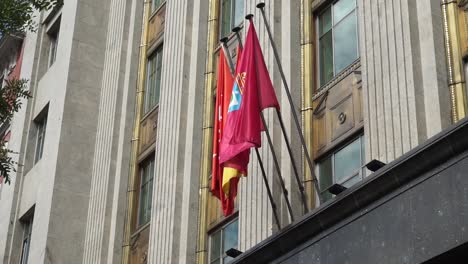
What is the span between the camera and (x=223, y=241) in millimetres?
20469

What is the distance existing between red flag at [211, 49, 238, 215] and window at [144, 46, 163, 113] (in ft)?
22.3

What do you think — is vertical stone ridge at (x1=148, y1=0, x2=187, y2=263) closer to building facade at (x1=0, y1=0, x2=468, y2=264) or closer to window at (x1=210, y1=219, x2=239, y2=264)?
building facade at (x1=0, y1=0, x2=468, y2=264)

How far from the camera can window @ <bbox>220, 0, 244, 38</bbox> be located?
74.0ft

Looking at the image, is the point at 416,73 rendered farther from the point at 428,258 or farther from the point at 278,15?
the point at 278,15

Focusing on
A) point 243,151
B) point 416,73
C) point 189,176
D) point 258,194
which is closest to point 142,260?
point 189,176

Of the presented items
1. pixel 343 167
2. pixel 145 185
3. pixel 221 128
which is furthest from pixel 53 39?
pixel 343 167

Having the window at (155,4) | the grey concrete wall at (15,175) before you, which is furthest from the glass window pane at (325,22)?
the grey concrete wall at (15,175)

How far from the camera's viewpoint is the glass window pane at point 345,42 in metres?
18.0

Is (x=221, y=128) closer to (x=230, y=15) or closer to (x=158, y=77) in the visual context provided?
(x=230, y=15)

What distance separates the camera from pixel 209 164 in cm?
2180

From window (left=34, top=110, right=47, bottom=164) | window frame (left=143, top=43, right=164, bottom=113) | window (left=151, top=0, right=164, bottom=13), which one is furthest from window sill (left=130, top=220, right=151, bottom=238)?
window (left=34, top=110, right=47, bottom=164)

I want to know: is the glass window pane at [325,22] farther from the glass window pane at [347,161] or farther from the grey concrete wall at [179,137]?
the grey concrete wall at [179,137]

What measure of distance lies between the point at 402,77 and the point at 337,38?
10.0 feet

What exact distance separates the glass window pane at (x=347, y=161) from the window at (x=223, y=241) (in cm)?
335
